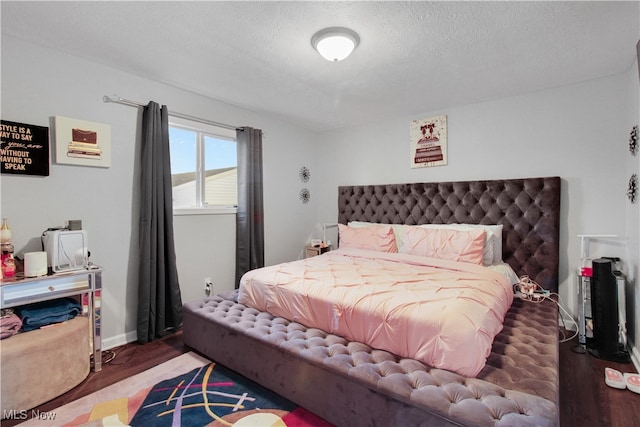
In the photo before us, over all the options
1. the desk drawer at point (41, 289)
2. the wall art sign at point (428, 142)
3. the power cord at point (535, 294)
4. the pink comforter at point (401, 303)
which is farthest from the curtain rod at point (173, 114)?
the power cord at point (535, 294)

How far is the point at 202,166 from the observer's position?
Result: 11.2 ft

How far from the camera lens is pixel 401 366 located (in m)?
1.56

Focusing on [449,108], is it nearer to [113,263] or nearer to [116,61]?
[116,61]

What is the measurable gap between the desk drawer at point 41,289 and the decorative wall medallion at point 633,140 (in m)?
4.37

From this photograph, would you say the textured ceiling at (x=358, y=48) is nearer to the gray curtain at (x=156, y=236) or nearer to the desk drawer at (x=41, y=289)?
the gray curtain at (x=156, y=236)

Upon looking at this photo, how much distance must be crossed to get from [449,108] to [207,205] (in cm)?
311

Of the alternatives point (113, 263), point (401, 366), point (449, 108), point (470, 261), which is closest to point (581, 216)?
point (470, 261)

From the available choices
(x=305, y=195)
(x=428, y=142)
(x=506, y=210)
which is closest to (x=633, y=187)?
(x=506, y=210)

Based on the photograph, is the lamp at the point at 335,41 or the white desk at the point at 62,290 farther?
the lamp at the point at 335,41

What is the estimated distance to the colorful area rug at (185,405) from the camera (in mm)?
1689

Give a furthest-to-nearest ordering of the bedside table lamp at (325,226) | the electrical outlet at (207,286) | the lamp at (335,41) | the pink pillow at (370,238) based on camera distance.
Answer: the bedside table lamp at (325,226) < the pink pillow at (370,238) < the electrical outlet at (207,286) < the lamp at (335,41)

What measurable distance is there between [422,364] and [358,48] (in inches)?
85.8

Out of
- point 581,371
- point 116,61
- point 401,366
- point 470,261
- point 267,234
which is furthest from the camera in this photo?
point 267,234

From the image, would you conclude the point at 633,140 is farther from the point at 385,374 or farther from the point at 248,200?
the point at 248,200
